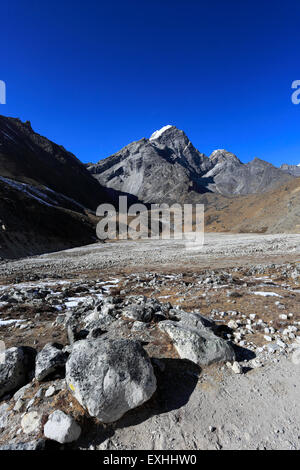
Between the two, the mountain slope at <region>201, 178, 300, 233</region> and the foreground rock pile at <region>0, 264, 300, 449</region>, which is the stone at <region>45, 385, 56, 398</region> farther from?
the mountain slope at <region>201, 178, 300, 233</region>

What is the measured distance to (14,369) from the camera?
16.0 ft

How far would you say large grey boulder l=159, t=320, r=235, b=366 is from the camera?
5.54 m

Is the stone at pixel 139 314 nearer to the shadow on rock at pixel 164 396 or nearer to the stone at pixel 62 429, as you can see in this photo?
the shadow on rock at pixel 164 396

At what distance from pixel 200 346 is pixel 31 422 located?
13.3ft

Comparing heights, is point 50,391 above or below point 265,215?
below

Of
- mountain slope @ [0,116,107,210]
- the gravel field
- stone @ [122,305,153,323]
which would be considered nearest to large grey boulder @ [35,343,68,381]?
stone @ [122,305,153,323]

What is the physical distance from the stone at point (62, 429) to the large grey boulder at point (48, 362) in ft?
4.10

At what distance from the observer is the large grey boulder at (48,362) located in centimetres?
480

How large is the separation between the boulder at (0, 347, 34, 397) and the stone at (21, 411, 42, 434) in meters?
1.09

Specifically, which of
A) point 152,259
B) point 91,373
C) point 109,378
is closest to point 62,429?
point 91,373

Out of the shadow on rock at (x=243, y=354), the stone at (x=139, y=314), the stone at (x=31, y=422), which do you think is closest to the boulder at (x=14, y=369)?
the stone at (x=31, y=422)

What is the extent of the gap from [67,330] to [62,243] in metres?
46.0

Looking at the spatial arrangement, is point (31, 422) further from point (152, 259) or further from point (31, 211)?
point (31, 211)

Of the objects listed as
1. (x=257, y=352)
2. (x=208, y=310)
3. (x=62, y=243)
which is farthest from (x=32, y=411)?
(x=62, y=243)
